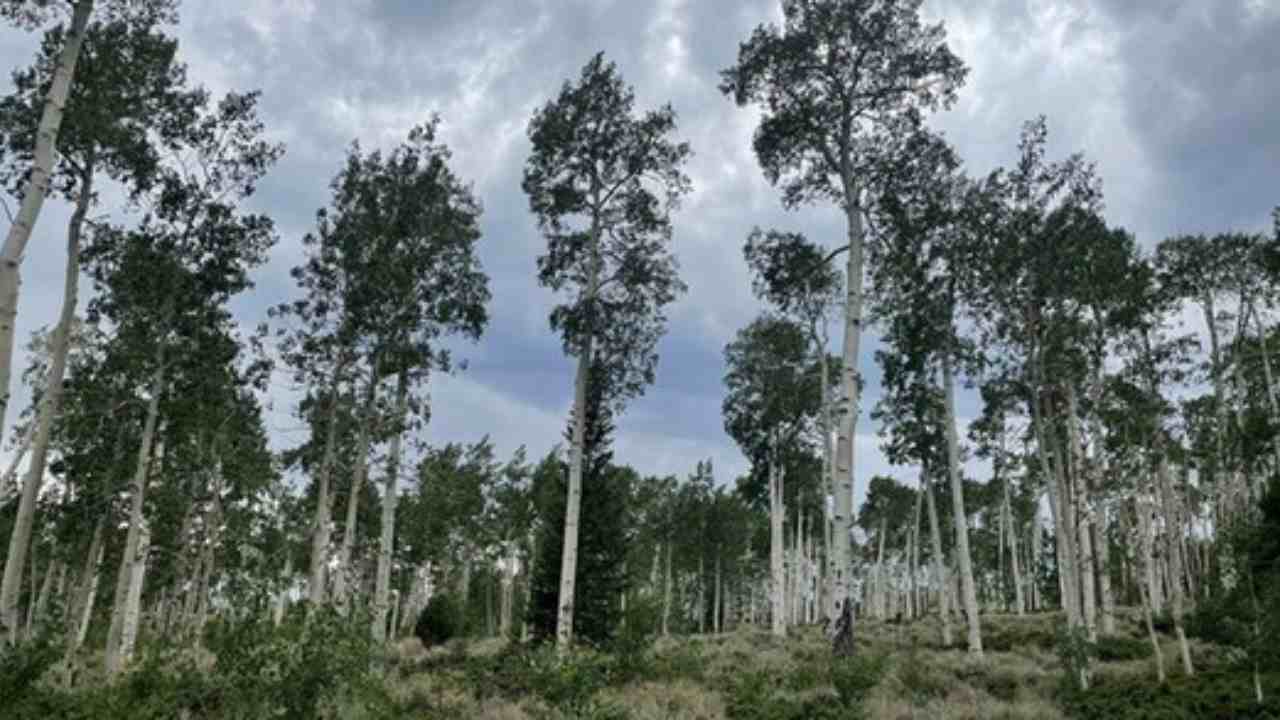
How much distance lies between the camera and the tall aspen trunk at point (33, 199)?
6.76m

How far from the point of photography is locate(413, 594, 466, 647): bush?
31188 millimetres

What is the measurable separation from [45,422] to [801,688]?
12.5 metres

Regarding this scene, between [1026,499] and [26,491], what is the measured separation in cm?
4942

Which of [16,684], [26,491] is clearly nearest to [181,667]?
[16,684]

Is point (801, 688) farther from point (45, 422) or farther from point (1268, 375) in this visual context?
point (1268, 375)

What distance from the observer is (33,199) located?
7.52 m

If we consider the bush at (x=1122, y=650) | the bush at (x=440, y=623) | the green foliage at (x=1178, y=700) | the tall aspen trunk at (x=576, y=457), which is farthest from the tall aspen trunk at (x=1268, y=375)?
the bush at (x=440, y=623)

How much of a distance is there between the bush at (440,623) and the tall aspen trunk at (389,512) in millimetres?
13026

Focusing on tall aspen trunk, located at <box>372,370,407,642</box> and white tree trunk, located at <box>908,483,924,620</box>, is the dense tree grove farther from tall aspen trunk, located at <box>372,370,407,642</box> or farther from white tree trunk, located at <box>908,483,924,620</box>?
white tree trunk, located at <box>908,483,924,620</box>

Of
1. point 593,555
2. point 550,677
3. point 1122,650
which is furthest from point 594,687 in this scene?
point 1122,650

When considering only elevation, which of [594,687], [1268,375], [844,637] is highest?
[1268,375]

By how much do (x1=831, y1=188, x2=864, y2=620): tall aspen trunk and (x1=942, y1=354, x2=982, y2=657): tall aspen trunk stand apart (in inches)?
301

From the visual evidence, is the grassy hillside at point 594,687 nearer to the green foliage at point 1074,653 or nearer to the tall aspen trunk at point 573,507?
the green foliage at point 1074,653

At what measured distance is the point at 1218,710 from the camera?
37.0ft
